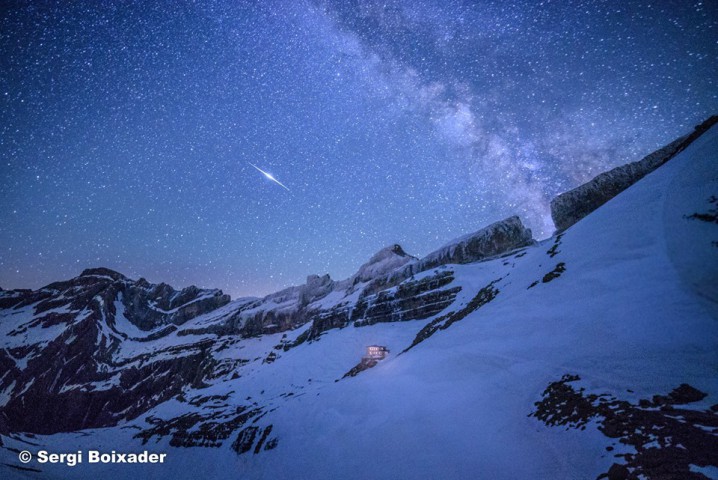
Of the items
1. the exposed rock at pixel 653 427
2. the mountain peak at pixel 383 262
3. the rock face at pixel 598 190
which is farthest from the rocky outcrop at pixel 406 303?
the exposed rock at pixel 653 427

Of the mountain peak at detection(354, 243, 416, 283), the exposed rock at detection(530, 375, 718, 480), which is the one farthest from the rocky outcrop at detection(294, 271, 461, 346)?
the exposed rock at detection(530, 375, 718, 480)

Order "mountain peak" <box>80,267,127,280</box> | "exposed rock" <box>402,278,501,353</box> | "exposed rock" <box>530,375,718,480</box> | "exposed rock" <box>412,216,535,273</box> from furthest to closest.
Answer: "mountain peak" <box>80,267,127,280</box> → "exposed rock" <box>412,216,535,273</box> → "exposed rock" <box>402,278,501,353</box> → "exposed rock" <box>530,375,718,480</box>

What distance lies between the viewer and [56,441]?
61.3 m

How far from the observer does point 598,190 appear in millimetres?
35344

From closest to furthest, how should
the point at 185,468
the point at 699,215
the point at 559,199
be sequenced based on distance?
the point at 699,215, the point at 185,468, the point at 559,199

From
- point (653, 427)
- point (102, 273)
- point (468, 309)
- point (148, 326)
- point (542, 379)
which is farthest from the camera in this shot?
point (102, 273)

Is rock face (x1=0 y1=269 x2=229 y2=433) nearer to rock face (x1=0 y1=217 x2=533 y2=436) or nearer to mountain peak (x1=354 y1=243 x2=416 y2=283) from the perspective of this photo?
rock face (x1=0 y1=217 x2=533 y2=436)

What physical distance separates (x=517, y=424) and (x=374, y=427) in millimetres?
6501

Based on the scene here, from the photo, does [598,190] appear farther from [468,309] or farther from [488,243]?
[468,309]

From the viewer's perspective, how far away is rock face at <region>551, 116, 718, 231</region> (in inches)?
1247

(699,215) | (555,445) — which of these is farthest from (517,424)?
(699,215)

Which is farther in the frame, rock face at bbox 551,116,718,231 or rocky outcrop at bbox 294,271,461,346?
rocky outcrop at bbox 294,271,461,346

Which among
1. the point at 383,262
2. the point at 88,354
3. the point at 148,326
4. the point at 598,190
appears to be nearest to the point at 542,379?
the point at 598,190

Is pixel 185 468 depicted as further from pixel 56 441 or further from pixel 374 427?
pixel 56 441
